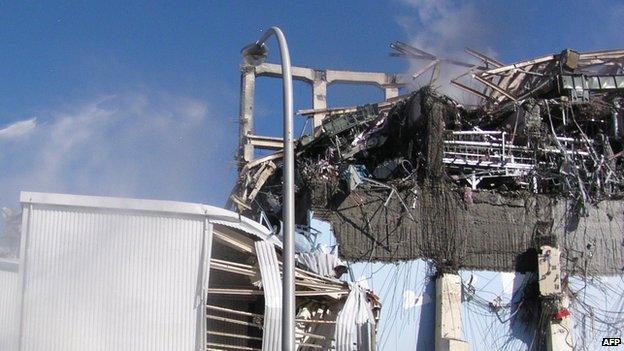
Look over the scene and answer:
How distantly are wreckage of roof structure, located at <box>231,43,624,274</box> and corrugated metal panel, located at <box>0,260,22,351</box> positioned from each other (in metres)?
9.34

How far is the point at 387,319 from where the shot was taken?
2439 centimetres

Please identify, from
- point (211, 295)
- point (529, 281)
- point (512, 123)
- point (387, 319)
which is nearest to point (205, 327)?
point (211, 295)

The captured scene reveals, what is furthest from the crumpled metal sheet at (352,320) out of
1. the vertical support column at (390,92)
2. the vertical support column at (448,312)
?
the vertical support column at (390,92)

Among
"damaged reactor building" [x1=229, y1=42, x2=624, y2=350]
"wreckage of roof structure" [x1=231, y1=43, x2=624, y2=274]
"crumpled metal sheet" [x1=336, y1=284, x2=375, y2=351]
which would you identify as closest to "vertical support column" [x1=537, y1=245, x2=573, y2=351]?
"damaged reactor building" [x1=229, y1=42, x2=624, y2=350]

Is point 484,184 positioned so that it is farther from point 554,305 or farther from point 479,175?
point 554,305

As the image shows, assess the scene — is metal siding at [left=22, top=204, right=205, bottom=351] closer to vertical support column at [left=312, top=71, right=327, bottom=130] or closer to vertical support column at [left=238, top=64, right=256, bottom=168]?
vertical support column at [left=238, top=64, right=256, bottom=168]

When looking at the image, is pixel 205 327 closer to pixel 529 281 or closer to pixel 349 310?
pixel 349 310

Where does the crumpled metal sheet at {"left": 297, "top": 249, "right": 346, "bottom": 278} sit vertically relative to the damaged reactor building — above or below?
below

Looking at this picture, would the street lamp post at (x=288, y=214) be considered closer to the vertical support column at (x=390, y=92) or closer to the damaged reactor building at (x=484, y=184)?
the damaged reactor building at (x=484, y=184)

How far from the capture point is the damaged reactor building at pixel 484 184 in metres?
25.3

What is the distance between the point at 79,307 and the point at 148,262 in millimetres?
1815

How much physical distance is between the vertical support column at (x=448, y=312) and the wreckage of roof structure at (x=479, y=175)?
0.67 m

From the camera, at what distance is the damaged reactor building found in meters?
25.3

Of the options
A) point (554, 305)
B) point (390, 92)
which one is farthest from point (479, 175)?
point (390, 92)
